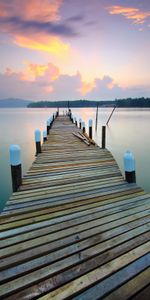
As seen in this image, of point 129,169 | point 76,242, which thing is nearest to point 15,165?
point 76,242

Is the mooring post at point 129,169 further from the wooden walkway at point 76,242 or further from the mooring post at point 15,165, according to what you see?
the mooring post at point 15,165

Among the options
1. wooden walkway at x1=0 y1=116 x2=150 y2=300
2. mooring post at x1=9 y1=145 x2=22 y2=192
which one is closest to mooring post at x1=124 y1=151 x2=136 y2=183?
wooden walkway at x1=0 y1=116 x2=150 y2=300

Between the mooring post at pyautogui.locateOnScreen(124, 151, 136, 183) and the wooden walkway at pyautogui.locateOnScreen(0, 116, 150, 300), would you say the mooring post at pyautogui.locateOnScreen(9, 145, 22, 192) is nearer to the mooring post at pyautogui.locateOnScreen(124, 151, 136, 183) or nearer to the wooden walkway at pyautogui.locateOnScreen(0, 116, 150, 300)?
the wooden walkway at pyautogui.locateOnScreen(0, 116, 150, 300)

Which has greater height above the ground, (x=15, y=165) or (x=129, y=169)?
(x=15, y=165)

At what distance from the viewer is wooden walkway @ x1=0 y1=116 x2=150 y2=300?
182cm

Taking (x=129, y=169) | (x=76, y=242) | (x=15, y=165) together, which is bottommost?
(x=76, y=242)

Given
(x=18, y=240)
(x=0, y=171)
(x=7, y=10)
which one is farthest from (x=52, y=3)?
(x=18, y=240)

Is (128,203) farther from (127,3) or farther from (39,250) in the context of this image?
(127,3)

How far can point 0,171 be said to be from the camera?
35.2ft

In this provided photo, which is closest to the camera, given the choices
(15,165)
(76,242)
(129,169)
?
(76,242)

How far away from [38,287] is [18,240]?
33.1 inches

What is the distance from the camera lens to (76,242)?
2.47m

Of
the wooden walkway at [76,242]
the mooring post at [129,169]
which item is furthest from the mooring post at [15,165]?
the mooring post at [129,169]

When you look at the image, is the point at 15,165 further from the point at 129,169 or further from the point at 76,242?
the point at 129,169
